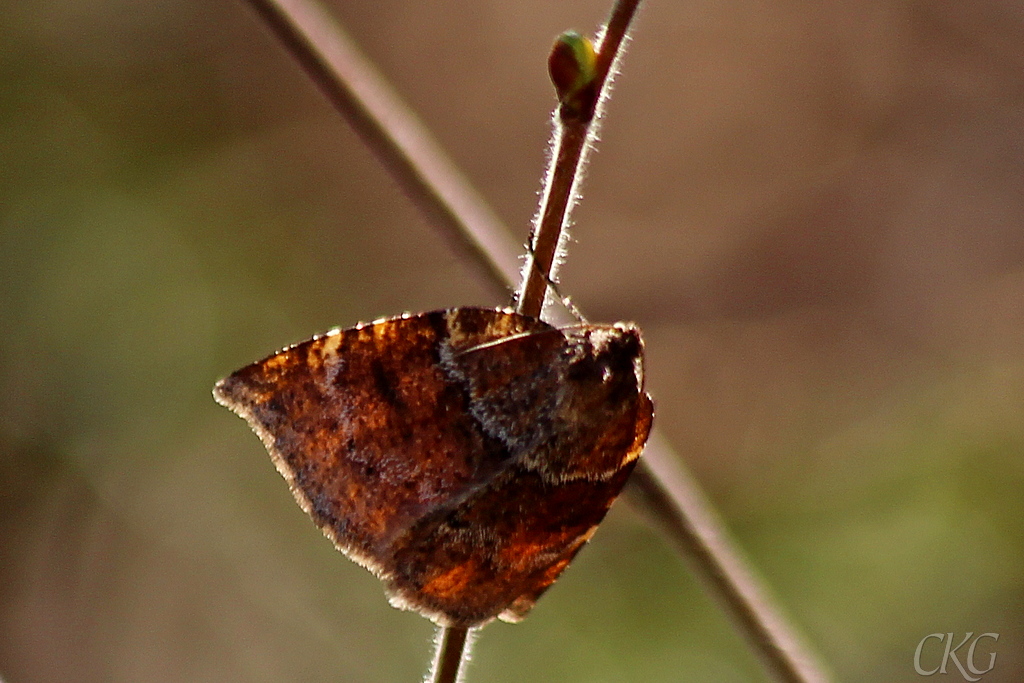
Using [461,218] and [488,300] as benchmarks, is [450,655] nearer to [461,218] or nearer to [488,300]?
[461,218]

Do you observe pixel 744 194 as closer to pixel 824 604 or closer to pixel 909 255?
pixel 909 255

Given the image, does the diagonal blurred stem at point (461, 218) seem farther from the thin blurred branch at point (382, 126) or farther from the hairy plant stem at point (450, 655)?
the hairy plant stem at point (450, 655)

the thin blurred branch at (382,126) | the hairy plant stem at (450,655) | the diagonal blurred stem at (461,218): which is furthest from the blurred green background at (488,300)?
the hairy plant stem at (450,655)

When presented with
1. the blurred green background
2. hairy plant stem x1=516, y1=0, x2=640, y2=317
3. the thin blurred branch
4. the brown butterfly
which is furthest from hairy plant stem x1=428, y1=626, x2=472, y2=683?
the blurred green background

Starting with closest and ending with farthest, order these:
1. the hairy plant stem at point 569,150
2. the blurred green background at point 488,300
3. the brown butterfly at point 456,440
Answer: the hairy plant stem at point 569,150 < the brown butterfly at point 456,440 < the blurred green background at point 488,300

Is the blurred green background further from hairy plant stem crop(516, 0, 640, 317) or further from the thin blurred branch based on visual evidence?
hairy plant stem crop(516, 0, 640, 317)

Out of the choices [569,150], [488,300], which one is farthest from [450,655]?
[488,300]
